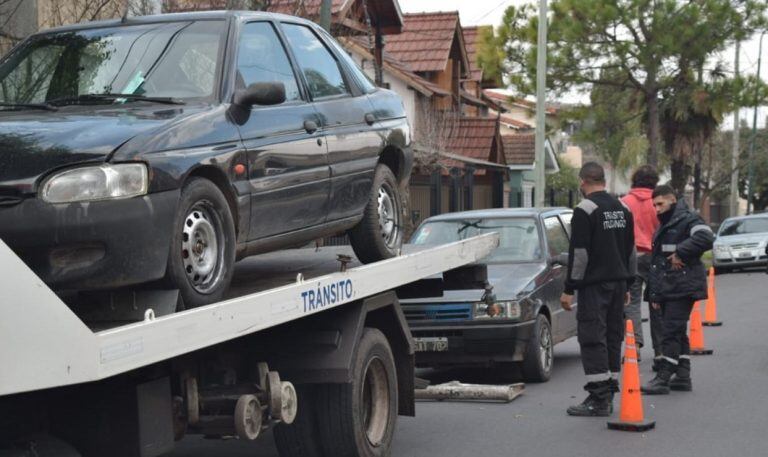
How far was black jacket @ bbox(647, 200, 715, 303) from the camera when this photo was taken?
1098cm

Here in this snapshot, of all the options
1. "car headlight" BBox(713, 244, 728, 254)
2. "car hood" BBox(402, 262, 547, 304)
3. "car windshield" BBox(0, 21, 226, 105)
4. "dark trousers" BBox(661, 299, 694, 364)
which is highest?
"car windshield" BBox(0, 21, 226, 105)

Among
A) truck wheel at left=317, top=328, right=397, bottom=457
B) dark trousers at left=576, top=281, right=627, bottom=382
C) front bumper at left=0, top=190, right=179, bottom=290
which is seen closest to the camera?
front bumper at left=0, top=190, right=179, bottom=290

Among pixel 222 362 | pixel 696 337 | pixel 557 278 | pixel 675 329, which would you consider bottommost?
pixel 696 337

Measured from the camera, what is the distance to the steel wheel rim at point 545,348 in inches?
470

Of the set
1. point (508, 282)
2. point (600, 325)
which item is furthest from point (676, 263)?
point (508, 282)

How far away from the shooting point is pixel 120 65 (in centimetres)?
678

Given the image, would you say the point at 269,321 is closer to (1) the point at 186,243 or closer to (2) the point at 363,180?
(1) the point at 186,243

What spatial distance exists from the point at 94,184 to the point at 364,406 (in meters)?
3.01

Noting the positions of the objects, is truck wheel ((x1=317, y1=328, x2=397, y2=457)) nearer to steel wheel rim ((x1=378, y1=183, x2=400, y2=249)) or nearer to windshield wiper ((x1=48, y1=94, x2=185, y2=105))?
steel wheel rim ((x1=378, y1=183, x2=400, y2=249))

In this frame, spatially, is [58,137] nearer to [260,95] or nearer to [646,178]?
[260,95]

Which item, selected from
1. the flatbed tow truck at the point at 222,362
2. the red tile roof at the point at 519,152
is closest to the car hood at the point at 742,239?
the red tile roof at the point at 519,152

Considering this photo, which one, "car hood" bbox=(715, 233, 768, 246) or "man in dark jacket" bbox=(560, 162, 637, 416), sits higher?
"man in dark jacket" bbox=(560, 162, 637, 416)

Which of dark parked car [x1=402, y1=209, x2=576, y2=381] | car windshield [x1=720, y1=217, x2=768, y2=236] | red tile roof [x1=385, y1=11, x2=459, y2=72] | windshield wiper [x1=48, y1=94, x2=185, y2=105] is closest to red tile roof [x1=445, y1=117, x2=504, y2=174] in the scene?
red tile roof [x1=385, y1=11, x2=459, y2=72]

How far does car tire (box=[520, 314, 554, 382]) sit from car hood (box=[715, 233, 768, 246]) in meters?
21.2
